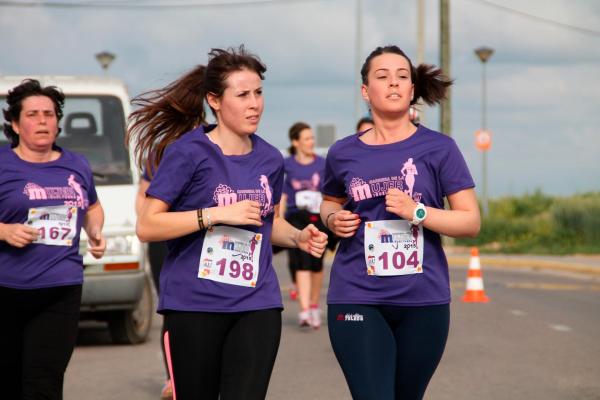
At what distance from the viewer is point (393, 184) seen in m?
5.12

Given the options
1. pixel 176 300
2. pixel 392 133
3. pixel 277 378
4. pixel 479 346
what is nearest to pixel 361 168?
pixel 392 133

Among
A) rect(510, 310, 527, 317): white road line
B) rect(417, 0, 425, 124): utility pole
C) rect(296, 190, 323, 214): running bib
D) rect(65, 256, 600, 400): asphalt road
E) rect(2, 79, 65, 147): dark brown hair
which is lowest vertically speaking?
rect(510, 310, 527, 317): white road line

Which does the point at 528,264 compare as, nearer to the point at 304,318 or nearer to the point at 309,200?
the point at 309,200

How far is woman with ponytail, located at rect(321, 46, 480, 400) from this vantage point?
16.7 ft

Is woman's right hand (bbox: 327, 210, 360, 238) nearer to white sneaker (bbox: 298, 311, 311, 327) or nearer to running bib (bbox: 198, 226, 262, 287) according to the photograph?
running bib (bbox: 198, 226, 262, 287)

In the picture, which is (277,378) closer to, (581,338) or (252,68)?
(581,338)

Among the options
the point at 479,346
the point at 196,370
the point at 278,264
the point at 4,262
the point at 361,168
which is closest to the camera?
the point at 196,370

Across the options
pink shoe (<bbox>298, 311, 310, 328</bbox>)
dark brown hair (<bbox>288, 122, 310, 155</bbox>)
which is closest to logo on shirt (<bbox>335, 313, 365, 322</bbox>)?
pink shoe (<bbox>298, 311, 310, 328</bbox>)

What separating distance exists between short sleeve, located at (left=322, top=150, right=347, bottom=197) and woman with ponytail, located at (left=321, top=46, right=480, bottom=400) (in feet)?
0.42

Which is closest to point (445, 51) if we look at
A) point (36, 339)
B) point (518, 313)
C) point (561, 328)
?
point (518, 313)

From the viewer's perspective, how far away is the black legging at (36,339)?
6000 mm

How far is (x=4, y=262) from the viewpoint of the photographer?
6.27 metres

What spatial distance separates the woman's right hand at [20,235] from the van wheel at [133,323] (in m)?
5.05

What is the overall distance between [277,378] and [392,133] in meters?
4.36
